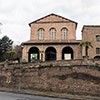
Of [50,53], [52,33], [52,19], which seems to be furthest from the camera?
[52,19]

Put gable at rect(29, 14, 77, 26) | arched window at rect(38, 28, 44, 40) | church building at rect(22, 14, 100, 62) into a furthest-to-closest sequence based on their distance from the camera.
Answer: gable at rect(29, 14, 77, 26)
arched window at rect(38, 28, 44, 40)
church building at rect(22, 14, 100, 62)

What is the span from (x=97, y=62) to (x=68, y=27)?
3336cm

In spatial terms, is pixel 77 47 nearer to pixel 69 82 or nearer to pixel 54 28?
pixel 54 28

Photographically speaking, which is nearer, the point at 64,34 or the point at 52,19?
the point at 64,34

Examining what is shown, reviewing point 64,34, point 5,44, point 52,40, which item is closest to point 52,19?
point 64,34

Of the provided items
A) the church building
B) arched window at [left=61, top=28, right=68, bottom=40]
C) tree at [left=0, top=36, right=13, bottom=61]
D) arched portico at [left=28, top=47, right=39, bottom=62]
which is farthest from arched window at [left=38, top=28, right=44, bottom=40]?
tree at [left=0, top=36, right=13, bottom=61]

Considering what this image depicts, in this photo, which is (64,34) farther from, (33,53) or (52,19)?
(33,53)

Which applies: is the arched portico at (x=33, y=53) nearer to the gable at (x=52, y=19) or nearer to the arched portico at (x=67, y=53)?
the arched portico at (x=67, y=53)

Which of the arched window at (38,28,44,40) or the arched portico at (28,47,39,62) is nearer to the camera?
the arched portico at (28,47,39,62)

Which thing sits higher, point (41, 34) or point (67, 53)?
point (41, 34)

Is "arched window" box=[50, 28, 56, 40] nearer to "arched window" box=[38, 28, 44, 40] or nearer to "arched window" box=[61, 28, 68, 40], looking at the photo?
"arched window" box=[61, 28, 68, 40]

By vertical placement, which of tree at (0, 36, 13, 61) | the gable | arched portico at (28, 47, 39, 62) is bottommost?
arched portico at (28, 47, 39, 62)

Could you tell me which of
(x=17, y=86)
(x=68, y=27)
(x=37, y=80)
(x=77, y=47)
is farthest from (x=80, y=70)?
(x=68, y=27)

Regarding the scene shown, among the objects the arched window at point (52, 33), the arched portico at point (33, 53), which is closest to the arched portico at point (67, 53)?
the arched window at point (52, 33)
